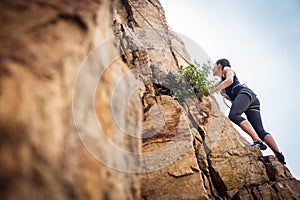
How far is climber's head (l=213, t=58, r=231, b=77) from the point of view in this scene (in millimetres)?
8023

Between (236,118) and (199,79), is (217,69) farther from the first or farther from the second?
(236,118)

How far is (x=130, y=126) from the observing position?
207 centimetres

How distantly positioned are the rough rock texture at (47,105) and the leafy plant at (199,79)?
21.4 ft

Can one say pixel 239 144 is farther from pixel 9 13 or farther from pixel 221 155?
pixel 9 13

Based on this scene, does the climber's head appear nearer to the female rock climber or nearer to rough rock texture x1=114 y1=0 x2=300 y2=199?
the female rock climber

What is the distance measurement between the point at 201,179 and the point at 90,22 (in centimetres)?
489

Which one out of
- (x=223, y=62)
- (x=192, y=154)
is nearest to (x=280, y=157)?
(x=192, y=154)

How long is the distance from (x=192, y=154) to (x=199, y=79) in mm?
2730

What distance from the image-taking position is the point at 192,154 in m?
6.08

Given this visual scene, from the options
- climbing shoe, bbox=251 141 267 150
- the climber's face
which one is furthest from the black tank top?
climbing shoe, bbox=251 141 267 150

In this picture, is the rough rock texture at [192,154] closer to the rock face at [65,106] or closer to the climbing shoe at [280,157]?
the climbing shoe at [280,157]

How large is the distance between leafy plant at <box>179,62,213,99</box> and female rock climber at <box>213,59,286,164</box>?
0.28 meters

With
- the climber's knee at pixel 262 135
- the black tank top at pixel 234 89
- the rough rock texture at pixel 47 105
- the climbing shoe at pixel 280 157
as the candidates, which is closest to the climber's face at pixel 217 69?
the black tank top at pixel 234 89

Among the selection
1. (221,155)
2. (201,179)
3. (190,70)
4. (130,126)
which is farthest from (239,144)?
(130,126)
